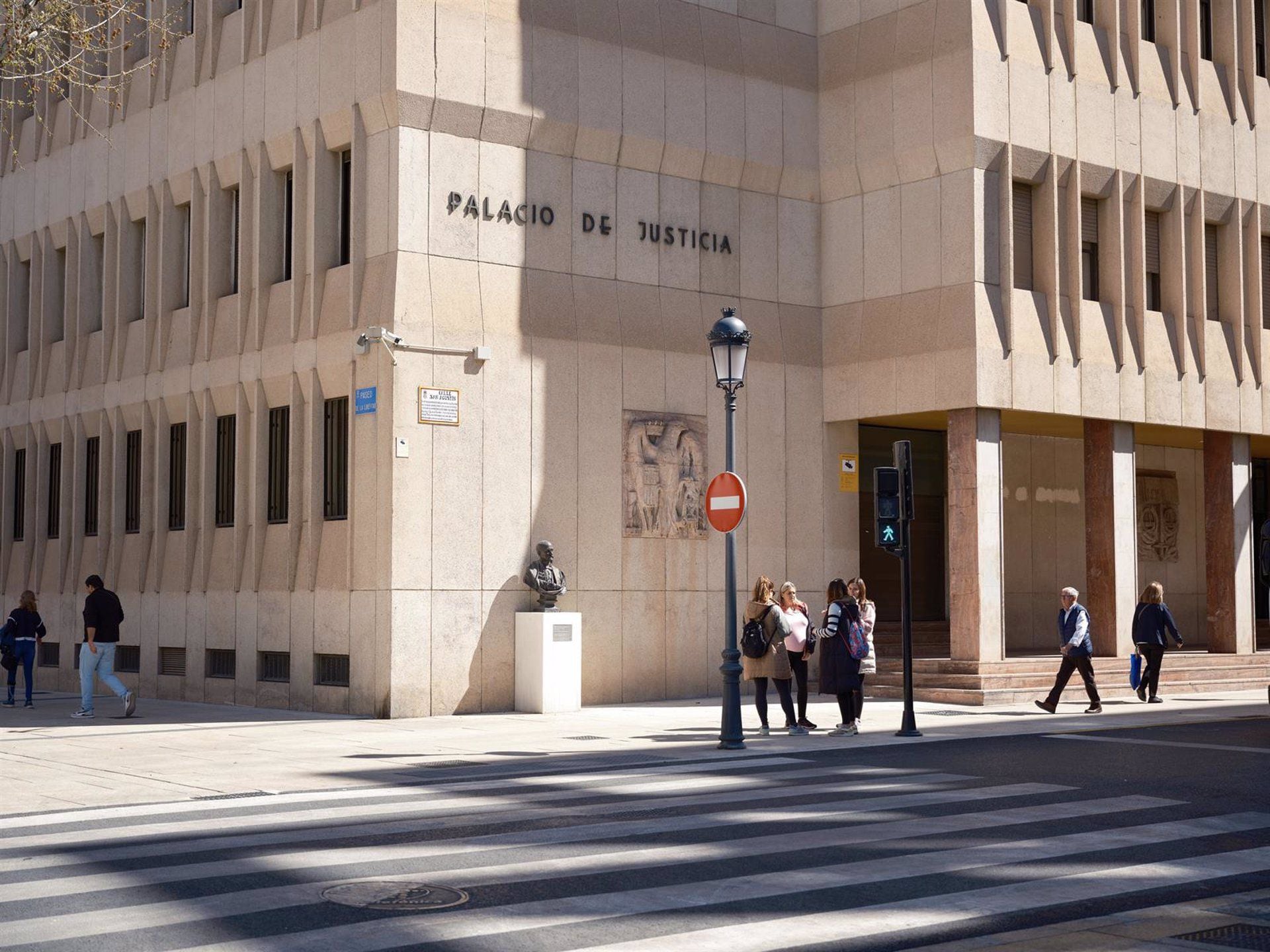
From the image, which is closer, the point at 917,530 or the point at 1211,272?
the point at 1211,272

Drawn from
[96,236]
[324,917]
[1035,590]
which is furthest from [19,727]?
[1035,590]

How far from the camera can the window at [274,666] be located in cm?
2383

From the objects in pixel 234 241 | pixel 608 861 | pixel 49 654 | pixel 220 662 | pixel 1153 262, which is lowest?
pixel 608 861

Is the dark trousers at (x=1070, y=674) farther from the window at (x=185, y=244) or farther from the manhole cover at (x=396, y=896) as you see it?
Answer: the window at (x=185, y=244)

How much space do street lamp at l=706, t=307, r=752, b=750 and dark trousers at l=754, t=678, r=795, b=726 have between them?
1.09 m

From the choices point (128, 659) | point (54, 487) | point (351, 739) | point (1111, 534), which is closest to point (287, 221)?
point (128, 659)

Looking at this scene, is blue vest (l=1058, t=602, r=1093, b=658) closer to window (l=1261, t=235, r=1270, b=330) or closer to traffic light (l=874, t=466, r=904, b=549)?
traffic light (l=874, t=466, r=904, b=549)

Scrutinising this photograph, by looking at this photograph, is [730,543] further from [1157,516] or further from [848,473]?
[1157,516]

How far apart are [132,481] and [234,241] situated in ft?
16.7

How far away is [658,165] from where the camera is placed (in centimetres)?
2534

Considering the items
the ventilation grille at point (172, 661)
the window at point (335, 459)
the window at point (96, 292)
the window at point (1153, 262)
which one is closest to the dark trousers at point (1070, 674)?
the window at point (1153, 262)

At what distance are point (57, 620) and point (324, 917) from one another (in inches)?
922

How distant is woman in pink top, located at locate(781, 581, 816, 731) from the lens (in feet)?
62.9

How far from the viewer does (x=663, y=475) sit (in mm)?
24953
